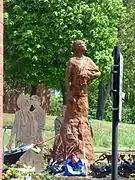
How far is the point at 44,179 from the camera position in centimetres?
1120

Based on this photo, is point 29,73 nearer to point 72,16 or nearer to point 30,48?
point 30,48

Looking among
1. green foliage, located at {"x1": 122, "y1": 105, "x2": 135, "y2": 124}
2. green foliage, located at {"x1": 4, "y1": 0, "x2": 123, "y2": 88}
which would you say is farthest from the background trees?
green foliage, located at {"x1": 122, "y1": 105, "x2": 135, "y2": 124}

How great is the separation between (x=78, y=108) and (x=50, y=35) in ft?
73.3

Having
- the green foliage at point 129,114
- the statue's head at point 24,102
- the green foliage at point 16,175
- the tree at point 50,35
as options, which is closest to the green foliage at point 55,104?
the green foliage at point 129,114

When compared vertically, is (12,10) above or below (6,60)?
above

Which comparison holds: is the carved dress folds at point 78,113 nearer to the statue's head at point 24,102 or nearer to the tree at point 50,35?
the statue's head at point 24,102

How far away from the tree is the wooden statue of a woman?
851 inches

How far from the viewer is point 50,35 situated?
35.3m

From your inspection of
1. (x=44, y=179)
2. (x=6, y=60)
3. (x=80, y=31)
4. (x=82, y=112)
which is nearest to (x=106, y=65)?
(x=80, y=31)

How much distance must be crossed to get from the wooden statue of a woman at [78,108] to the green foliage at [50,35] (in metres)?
21.6

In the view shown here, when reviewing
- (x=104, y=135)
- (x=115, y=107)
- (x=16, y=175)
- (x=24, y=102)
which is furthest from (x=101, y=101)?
(x=115, y=107)

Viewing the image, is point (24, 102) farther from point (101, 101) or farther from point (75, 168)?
point (101, 101)

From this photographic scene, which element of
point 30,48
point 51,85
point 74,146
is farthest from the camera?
point 51,85

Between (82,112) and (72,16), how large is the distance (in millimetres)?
22500
